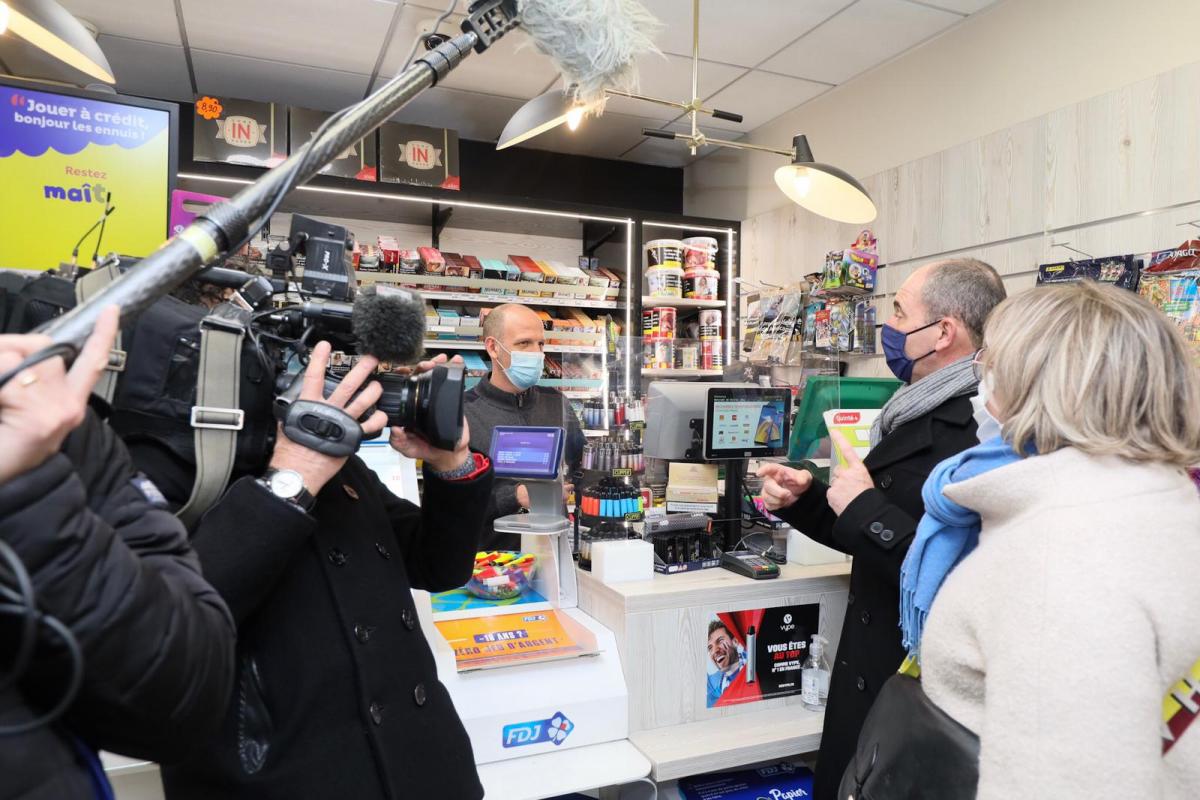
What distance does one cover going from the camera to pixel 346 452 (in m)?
0.98

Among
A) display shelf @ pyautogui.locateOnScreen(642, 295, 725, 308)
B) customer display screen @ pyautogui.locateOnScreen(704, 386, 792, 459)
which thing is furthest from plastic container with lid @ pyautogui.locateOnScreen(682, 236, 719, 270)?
customer display screen @ pyautogui.locateOnScreen(704, 386, 792, 459)

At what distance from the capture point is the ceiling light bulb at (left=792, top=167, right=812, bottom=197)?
3.15 metres

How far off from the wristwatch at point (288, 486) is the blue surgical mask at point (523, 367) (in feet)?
7.58

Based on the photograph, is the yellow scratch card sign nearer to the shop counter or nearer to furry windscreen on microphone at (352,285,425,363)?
the shop counter

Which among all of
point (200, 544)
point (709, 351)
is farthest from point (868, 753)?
point (709, 351)

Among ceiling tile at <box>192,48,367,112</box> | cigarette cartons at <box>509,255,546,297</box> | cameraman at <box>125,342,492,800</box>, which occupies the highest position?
ceiling tile at <box>192,48,367,112</box>

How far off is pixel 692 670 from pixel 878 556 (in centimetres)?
62

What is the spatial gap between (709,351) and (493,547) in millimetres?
2454

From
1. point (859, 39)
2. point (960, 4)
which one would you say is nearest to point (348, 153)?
point (859, 39)

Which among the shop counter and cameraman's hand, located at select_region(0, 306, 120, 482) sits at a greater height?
cameraman's hand, located at select_region(0, 306, 120, 482)

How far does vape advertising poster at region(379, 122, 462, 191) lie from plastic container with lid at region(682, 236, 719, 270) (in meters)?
1.54

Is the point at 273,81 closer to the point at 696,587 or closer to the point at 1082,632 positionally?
the point at 696,587

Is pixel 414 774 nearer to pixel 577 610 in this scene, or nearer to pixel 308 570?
pixel 308 570

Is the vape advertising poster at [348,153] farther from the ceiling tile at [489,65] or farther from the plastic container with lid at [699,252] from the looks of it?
the plastic container with lid at [699,252]
